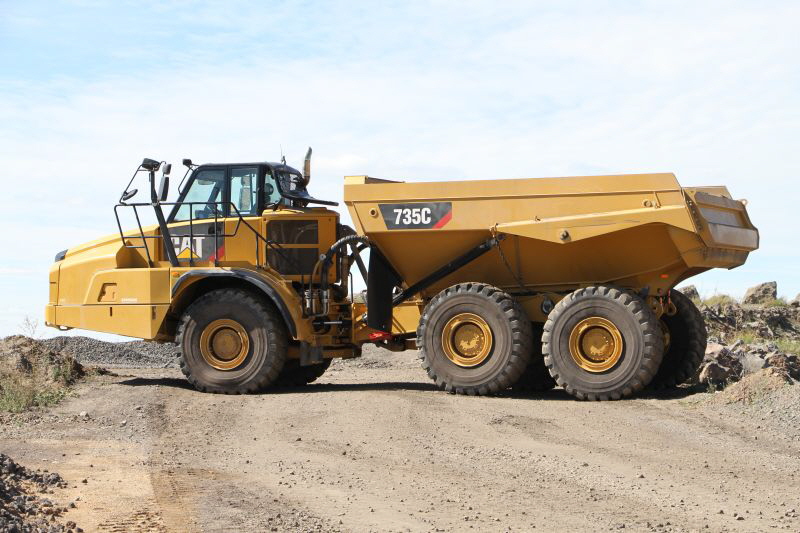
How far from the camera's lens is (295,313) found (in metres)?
13.5

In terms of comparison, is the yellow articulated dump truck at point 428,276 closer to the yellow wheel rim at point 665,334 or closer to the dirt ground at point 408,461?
the yellow wheel rim at point 665,334

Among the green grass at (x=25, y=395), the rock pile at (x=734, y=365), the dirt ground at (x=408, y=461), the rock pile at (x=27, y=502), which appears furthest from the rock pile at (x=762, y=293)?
the rock pile at (x=27, y=502)

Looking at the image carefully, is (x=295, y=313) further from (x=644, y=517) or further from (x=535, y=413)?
(x=644, y=517)

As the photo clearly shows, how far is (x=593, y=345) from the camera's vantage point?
12.6 metres

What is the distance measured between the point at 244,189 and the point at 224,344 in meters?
2.04

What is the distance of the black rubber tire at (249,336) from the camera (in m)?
13.5

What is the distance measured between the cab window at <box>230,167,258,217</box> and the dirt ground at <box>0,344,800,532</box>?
2470 millimetres

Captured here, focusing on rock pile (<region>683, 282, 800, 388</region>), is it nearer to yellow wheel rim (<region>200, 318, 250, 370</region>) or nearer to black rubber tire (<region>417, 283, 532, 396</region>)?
black rubber tire (<region>417, 283, 532, 396</region>)

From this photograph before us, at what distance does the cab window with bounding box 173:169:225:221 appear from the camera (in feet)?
46.1

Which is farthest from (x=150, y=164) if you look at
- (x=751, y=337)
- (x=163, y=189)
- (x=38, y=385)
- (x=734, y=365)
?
(x=751, y=337)

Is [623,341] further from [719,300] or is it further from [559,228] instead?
[719,300]

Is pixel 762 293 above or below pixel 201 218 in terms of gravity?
below

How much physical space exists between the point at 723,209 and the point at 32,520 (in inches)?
364

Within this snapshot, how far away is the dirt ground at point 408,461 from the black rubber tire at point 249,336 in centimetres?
29
